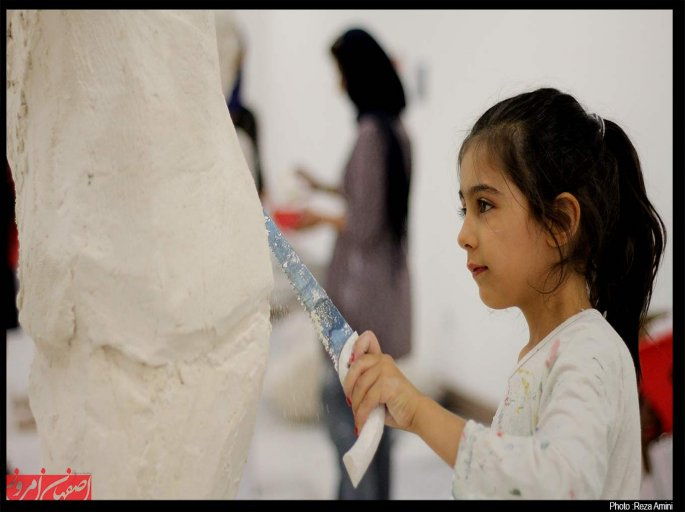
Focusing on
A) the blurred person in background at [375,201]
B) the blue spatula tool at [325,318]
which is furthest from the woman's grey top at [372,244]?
the blue spatula tool at [325,318]

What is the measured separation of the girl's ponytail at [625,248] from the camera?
2.25ft

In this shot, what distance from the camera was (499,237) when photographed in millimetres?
646

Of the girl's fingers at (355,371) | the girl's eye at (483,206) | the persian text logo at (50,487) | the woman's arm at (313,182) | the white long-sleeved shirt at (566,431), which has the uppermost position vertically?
the girl's eye at (483,206)

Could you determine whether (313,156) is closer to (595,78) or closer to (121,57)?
(595,78)

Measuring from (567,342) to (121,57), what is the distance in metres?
0.48

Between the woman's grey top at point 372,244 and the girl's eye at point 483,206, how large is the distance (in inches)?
19.6

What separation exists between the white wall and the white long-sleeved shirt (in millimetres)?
Result: 157

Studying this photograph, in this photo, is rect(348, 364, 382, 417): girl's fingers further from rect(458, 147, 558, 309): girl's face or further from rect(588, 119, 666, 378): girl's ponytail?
rect(588, 119, 666, 378): girl's ponytail

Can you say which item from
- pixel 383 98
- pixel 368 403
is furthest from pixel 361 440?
pixel 383 98

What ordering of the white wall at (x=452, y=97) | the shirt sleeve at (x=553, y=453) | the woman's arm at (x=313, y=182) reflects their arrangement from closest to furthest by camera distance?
the shirt sleeve at (x=553, y=453)
the white wall at (x=452, y=97)
the woman's arm at (x=313, y=182)

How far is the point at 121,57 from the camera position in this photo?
0.58 m

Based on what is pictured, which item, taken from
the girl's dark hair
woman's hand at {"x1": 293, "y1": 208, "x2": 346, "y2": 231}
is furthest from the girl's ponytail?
woman's hand at {"x1": 293, "y1": 208, "x2": 346, "y2": 231}

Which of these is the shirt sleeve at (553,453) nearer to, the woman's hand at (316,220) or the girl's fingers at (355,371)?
the girl's fingers at (355,371)

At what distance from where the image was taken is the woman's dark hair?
1166 mm
